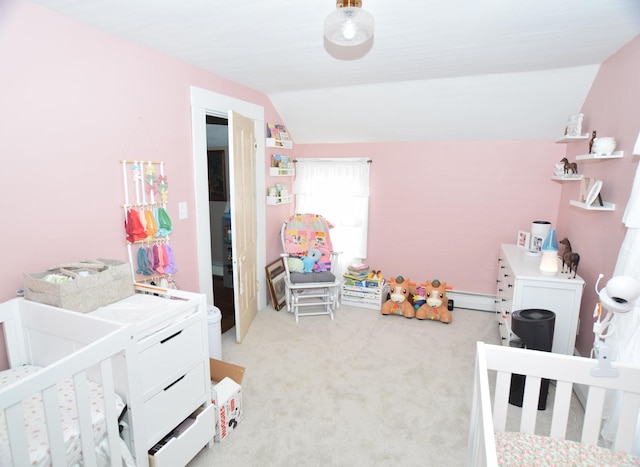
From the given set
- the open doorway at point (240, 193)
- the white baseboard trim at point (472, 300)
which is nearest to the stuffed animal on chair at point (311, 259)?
the open doorway at point (240, 193)

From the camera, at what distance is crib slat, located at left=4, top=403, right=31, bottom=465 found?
106 cm

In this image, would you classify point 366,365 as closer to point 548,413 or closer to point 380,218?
point 548,413

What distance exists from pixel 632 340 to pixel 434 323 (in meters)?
1.96

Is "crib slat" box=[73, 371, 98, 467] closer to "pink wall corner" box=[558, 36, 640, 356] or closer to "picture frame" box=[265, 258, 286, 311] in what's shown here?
"picture frame" box=[265, 258, 286, 311]

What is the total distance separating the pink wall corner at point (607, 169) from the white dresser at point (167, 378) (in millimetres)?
2475

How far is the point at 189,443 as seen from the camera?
1.79 metres

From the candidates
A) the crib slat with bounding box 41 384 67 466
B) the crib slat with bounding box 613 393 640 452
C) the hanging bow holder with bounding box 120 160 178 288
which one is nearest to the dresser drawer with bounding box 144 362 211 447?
the crib slat with bounding box 41 384 67 466

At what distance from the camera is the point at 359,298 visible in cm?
397

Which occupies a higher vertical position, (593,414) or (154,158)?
(154,158)

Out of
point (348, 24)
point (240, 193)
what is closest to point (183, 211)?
point (240, 193)

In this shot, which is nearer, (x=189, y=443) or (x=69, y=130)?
(x=189, y=443)

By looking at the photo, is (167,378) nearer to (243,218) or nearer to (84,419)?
(84,419)

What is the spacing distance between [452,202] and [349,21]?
9.31 feet

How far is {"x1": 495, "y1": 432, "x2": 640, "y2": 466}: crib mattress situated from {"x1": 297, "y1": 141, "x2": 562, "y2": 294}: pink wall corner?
2.65 metres
